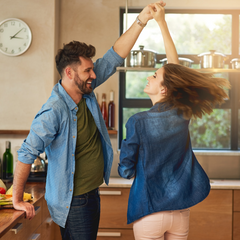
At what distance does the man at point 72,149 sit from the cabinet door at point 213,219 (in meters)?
1.29

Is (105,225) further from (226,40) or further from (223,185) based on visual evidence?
(226,40)

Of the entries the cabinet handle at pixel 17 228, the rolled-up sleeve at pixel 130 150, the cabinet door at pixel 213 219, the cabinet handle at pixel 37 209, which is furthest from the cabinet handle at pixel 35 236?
the cabinet door at pixel 213 219

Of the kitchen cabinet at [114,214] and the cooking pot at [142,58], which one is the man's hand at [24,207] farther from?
the cooking pot at [142,58]

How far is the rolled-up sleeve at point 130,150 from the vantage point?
1228 mm

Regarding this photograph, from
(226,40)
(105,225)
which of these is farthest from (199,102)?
(226,40)

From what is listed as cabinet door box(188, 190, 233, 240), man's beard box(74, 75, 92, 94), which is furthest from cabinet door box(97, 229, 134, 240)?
man's beard box(74, 75, 92, 94)

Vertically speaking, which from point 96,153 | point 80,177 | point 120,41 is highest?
point 120,41

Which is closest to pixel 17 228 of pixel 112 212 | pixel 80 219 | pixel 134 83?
pixel 80 219

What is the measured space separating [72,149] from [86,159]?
109 mm

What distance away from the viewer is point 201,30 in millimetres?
3195

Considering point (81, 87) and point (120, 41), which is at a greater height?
point (120, 41)

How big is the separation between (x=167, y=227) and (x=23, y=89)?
2099mm

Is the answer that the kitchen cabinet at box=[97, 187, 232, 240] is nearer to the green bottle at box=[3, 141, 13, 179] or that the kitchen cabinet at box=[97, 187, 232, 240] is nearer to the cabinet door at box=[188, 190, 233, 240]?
the cabinet door at box=[188, 190, 233, 240]

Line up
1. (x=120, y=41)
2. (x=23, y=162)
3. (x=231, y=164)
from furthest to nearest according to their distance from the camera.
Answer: (x=231, y=164) < (x=120, y=41) < (x=23, y=162)
